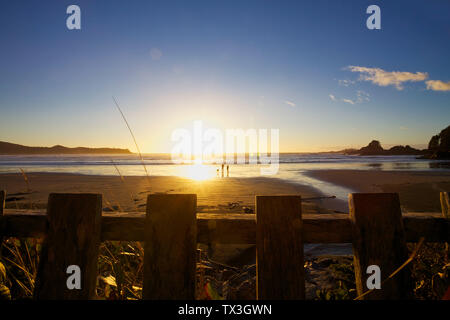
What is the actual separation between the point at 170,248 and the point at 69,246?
563 mm

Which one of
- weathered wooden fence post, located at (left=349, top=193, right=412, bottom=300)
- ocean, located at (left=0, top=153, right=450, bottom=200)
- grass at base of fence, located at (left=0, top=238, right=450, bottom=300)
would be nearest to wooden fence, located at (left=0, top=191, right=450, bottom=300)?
weathered wooden fence post, located at (left=349, top=193, right=412, bottom=300)

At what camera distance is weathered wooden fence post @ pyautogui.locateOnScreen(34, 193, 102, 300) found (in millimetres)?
1286

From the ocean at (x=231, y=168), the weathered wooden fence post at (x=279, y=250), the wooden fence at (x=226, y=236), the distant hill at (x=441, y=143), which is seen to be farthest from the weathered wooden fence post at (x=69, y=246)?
the distant hill at (x=441, y=143)

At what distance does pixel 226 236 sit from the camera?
1333 millimetres

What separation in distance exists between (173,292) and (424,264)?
2.46 m

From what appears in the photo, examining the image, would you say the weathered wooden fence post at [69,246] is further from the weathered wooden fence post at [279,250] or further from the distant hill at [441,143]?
the distant hill at [441,143]

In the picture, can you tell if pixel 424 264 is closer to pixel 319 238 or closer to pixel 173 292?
pixel 319 238

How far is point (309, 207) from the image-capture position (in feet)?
24.5

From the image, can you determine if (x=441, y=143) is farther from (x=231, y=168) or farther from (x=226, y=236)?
(x=226, y=236)

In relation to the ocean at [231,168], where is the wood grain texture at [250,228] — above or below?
above

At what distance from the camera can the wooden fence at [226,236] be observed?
4.13 feet

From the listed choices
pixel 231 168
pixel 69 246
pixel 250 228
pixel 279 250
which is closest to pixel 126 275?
pixel 69 246
